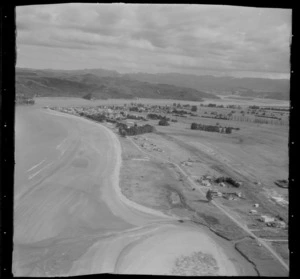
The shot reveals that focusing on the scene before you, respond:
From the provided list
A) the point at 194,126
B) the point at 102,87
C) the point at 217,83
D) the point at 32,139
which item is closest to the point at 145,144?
the point at 194,126

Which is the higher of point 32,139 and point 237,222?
point 32,139

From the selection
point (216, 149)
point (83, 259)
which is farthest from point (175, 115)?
point (83, 259)

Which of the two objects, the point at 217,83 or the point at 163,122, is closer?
the point at 217,83

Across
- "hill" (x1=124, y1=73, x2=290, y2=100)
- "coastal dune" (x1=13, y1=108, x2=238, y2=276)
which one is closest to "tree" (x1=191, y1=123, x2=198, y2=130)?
"hill" (x1=124, y1=73, x2=290, y2=100)

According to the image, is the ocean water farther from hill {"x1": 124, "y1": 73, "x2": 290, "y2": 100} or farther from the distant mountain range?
hill {"x1": 124, "y1": 73, "x2": 290, "y2": 100}

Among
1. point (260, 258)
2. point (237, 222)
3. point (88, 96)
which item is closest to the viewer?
point (260, 258)

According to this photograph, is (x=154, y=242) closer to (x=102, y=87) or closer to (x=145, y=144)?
(x=145, y=144)

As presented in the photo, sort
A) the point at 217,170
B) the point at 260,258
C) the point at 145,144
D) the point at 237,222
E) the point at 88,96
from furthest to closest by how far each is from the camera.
Answer: the point at 88,96, the point at 145,144, the point at 217,170, the point at 237,222, the point at 260,258
